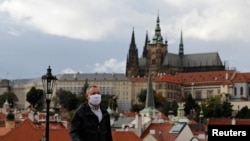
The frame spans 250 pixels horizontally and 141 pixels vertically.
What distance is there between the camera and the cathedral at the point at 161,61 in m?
185

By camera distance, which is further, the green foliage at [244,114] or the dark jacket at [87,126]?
the green foliage at [244,114]

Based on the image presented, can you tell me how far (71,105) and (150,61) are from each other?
42.2 meters

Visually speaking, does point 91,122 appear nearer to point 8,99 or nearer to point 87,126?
point 87,126

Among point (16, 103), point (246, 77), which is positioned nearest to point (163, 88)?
point (246, 77)

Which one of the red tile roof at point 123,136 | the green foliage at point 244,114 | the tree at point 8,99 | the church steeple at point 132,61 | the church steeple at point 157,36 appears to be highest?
the church steeple at point 157,36

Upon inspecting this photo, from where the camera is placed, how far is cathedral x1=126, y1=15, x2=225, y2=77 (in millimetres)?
184750

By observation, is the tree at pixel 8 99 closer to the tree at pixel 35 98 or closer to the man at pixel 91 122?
the tree at pixel 35 98

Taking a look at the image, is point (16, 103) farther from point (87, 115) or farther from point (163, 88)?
point (87, 115)

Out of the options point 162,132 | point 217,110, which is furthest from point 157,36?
point 162,132

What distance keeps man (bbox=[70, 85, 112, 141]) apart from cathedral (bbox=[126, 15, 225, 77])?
177 meters

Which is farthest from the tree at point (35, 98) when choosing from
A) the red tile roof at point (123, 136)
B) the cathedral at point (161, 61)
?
the red tile roof at point (123, 136)

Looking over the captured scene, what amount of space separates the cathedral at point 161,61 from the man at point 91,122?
580 ft

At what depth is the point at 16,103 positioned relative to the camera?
7057 inches

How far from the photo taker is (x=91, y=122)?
23.0 ft
